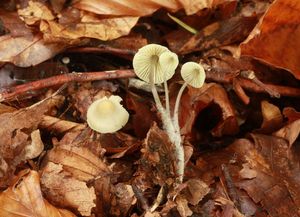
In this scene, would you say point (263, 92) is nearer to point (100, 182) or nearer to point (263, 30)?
point (263, 30)

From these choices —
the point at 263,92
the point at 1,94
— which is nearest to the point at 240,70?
the point at 263,92

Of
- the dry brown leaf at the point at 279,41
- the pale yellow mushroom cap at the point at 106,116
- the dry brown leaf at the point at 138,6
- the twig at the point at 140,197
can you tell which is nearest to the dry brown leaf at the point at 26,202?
the twig at the point at 140,197

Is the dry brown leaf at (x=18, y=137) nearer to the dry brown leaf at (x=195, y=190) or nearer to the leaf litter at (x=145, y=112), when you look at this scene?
the leaf litter at (x=145, y=112)

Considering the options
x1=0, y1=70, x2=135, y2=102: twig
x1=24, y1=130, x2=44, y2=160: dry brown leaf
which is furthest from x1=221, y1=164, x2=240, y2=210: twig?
x1=24, y1=130, x2=44, y2=160: dry brown leaf

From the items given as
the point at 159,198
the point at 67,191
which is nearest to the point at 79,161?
the point at 67,191

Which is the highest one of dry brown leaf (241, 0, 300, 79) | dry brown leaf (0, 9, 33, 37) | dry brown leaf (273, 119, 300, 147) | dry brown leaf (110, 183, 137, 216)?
dry brown leaf (241, 0, 300, 79)

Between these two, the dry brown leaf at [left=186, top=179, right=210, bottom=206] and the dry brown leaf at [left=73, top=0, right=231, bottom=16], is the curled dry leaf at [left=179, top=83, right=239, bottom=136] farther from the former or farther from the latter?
the dry brown leaf at [left=73, top=0, right=231, bottom=16]
